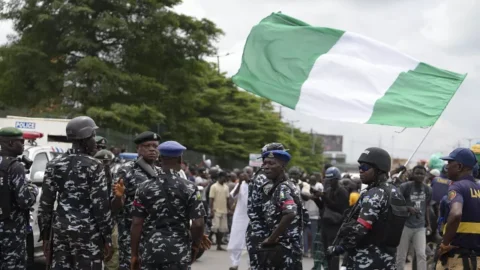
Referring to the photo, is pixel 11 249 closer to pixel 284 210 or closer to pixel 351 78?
pixel 284 210

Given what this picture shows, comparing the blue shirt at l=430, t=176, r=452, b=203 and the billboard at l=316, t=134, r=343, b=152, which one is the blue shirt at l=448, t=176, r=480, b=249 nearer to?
the blue shirt at l=430, t=176, r=452, b=203

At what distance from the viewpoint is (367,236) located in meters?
6.97

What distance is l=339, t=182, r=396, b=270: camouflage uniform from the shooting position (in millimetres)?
6891

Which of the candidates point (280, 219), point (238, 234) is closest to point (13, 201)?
point (280, 219)

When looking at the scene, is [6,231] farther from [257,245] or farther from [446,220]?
[446,220]

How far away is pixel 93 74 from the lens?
33.9 m

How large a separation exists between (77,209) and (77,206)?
0.03 metres

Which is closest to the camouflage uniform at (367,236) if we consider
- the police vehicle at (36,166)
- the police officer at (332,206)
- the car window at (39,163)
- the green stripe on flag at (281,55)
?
the green stripe on flag at (281,55)

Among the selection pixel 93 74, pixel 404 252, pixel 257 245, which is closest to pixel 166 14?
pixel 93 74

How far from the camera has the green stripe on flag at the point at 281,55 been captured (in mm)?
10141

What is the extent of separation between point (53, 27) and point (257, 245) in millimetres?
28768

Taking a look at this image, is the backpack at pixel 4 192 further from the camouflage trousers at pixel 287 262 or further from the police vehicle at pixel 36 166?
the police vehicle at pixel 36 166

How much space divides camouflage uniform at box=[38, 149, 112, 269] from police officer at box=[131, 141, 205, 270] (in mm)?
591

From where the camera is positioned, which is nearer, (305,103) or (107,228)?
(107,228)
